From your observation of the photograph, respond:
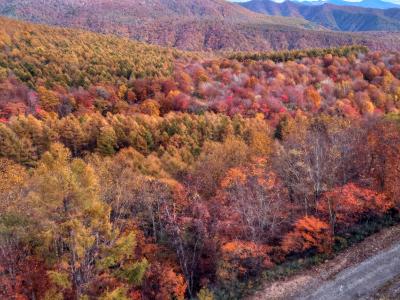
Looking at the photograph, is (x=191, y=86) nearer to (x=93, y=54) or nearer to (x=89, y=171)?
(x=93, y=54)

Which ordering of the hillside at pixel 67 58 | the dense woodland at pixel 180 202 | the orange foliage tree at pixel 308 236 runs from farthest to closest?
the hillside at pixel 67 58 → the orange foliage tree at pixel 308 236 → the dense woodland at pixel 180 202

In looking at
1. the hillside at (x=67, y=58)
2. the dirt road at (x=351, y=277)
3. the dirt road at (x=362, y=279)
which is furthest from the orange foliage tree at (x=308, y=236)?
the hillside at (x=67, y=58)

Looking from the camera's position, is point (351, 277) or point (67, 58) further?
point (67, 58)

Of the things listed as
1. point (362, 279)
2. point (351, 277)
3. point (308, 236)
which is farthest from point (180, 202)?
point (362, 279)

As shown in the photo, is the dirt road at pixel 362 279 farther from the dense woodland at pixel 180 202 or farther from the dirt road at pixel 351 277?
the dense woodland at pixel 180 202

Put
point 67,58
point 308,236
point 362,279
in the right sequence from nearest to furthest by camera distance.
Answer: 1. point 362,279
2. point 308,236
3. point 67,58

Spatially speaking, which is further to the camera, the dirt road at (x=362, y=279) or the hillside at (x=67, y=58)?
the hillside at (x=67, y=58)

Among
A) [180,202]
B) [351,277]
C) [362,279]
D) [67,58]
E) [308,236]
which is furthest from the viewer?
[67,58]

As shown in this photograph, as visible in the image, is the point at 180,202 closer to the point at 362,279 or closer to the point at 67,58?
the point at 362,279

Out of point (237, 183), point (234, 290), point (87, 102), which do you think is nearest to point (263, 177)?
point (237, 183)
